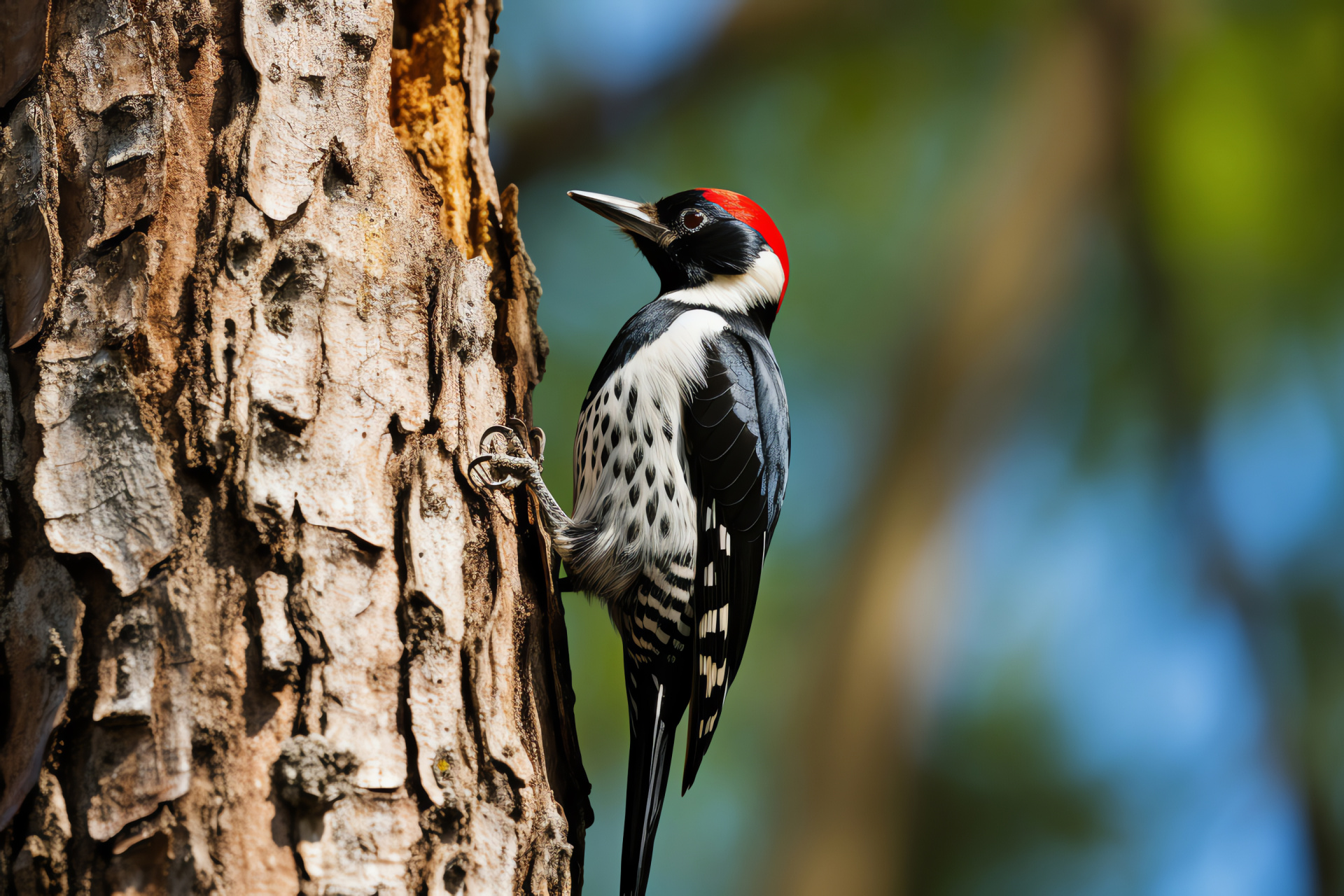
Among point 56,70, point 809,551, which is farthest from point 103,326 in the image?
point 809,551

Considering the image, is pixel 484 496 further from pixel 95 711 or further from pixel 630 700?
pixel 630 700

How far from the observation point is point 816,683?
5633 millimetres

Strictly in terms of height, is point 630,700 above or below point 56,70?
below

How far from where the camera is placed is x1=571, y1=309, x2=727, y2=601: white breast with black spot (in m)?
2.70

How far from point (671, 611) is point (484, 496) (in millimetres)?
884

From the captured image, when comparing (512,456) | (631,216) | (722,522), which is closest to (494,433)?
(512,456)

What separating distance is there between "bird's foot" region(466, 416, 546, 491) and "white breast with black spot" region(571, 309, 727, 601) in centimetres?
35

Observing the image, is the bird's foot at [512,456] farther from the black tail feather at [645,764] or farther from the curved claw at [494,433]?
the black tail feather at [645,764]

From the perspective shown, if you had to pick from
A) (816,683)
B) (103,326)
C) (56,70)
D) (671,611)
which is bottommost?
(816,683)

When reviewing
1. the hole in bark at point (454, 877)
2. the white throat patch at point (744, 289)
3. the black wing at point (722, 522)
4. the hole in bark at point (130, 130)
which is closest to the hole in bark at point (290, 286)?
the hole in bark at point (130, 130)

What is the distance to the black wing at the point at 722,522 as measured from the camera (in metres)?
2.71

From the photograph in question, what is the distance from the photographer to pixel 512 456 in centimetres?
236

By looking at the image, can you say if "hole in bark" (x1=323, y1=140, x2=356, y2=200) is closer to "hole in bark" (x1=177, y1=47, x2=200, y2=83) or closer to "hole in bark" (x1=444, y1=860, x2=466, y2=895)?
"hole in bark" (x1=177, y1=47, x2=200, y2=83)

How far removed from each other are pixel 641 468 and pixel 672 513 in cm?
17
